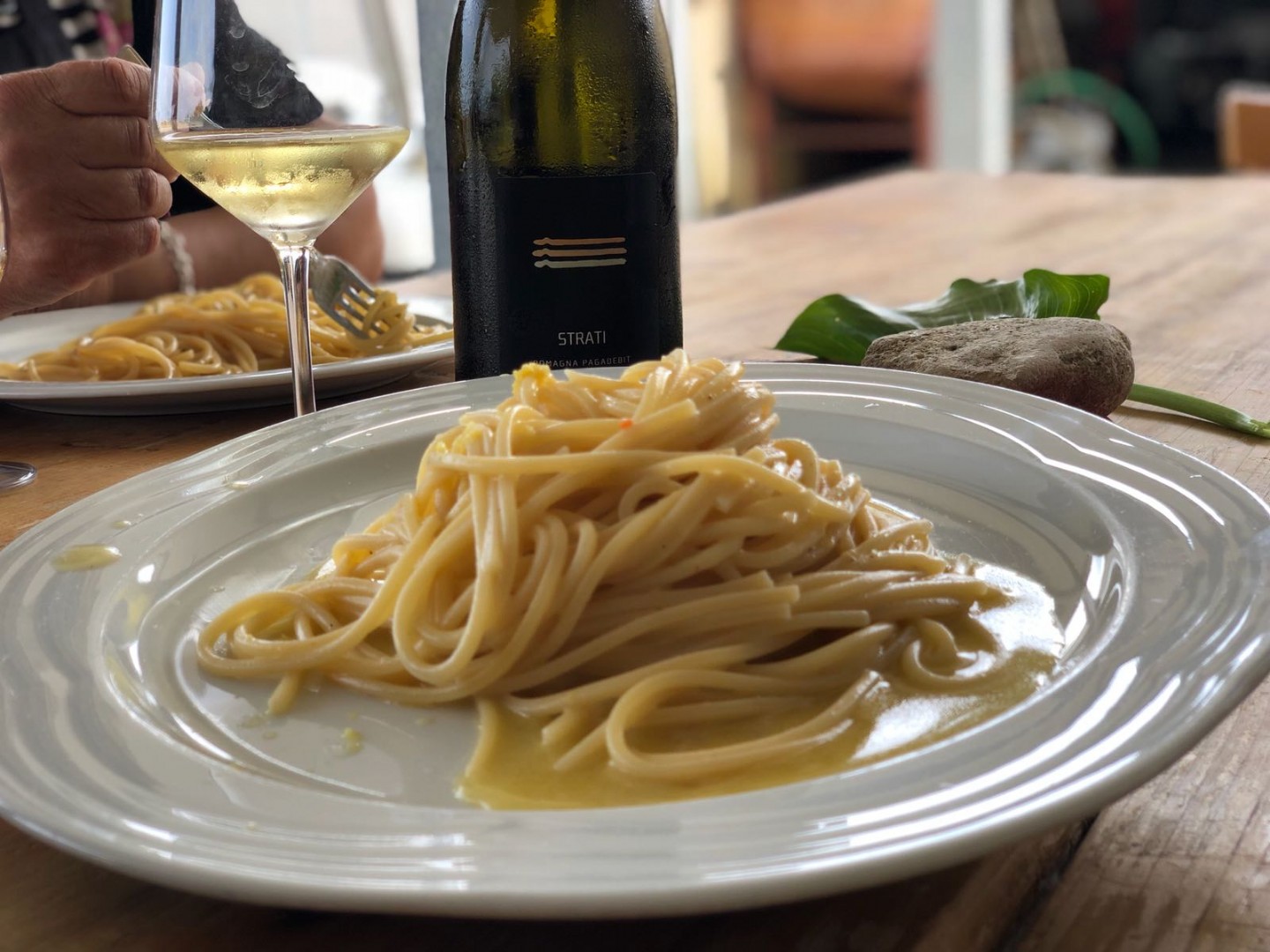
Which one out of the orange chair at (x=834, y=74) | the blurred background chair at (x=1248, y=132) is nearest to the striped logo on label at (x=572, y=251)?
the blurred background chair at (x=1248, y=132)

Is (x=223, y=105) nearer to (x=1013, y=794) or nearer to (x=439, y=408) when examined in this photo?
(x=439, y=408)

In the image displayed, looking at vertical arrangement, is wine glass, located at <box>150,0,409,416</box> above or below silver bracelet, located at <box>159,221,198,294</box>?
above

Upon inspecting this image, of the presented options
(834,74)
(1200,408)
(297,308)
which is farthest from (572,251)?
(834,74)

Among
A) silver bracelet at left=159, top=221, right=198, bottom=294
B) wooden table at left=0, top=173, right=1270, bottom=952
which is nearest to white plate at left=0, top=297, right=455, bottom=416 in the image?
wooden table at left=0, top=173, right=1270, bottom=952

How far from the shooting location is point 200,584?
2.63 feet

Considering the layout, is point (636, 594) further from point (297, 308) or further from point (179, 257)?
point (179, 257)

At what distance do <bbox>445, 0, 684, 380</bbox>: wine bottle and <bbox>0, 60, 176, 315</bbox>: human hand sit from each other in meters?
0.39

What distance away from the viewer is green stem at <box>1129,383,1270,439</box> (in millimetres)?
1089

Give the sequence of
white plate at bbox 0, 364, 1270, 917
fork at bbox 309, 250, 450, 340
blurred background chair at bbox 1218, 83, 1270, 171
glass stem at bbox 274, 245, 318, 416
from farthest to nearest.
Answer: blurred background chair at bbox 1218, 83, 1270, 171 < fork at bbox 309, 250, 450, 340 < glass stem at bbox 274, 245, 318, 416 < white plate at bbox 0, 364, 1270, 917

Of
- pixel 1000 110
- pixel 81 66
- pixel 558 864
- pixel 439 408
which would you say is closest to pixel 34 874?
pixel 558 864

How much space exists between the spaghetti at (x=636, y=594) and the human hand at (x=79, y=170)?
0.83 metres

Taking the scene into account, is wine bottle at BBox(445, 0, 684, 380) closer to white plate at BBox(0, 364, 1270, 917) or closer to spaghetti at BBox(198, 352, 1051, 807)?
white plate at BBox(0, 364, 1270, 917)

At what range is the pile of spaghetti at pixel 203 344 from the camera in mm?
1305

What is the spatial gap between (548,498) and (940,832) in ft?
1.05
